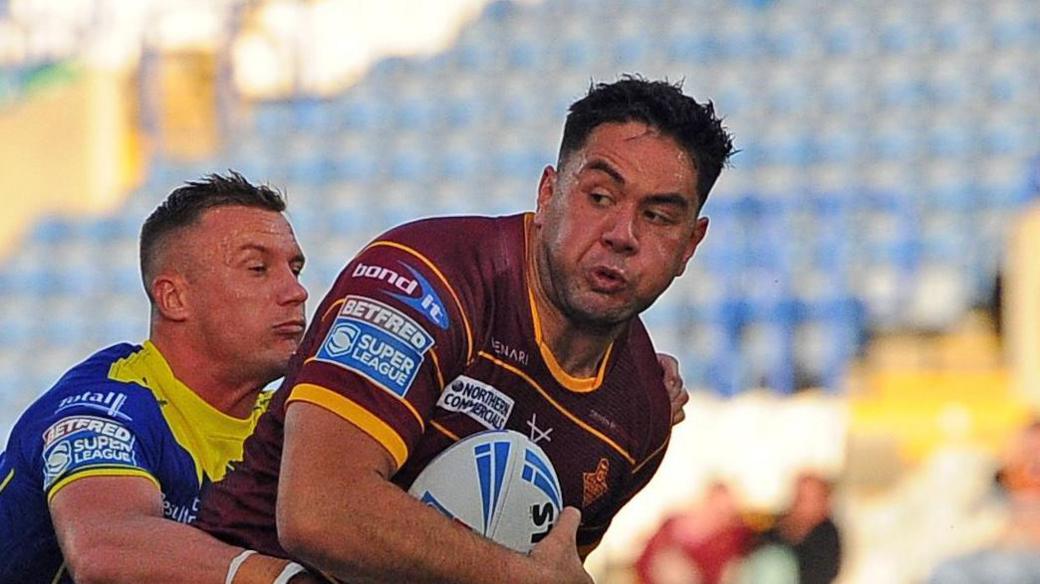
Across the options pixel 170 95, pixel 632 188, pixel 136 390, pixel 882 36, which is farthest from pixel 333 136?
pixel 632 188

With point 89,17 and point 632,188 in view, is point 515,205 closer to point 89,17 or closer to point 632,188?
point 89,17

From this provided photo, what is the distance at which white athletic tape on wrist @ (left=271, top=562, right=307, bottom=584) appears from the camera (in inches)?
115

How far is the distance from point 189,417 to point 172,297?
0.32 metres

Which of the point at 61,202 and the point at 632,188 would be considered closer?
the point at 632,188

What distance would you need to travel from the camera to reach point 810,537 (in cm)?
925

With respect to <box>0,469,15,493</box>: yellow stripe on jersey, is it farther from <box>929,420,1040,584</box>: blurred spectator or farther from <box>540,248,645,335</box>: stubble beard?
<box>929,420,1040,584</box>: blurred spectator

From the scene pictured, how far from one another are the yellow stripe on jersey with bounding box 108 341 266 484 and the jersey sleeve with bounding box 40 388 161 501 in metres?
0.10

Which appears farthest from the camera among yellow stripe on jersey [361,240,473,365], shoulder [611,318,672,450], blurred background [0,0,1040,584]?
blurred background [0,0,1040,584]

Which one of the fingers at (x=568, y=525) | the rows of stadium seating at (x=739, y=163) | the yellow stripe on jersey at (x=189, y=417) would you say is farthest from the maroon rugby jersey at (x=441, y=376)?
the rows of stadium seating at (x=739, y=163)

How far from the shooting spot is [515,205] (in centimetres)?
1224

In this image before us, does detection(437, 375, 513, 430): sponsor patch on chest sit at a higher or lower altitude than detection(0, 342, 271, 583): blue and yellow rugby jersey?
higher

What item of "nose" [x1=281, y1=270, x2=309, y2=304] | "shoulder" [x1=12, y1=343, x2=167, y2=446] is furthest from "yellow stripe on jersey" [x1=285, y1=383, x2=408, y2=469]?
"nose" [x1=281, y1=270, x2=309, y2=304]

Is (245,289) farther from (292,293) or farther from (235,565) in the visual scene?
(235,565)

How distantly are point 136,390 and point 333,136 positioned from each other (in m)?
9.87
